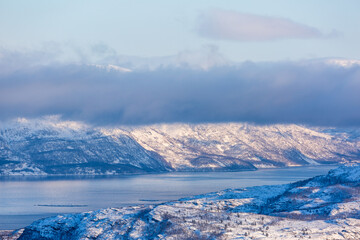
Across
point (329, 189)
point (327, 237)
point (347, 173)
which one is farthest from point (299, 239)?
point (347, 173)

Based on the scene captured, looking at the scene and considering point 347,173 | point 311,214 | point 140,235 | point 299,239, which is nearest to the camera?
point 299,239

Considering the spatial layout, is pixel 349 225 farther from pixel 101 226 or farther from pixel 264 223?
pixel 101 226

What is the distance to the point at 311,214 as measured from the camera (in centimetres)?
13038

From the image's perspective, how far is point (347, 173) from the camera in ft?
577

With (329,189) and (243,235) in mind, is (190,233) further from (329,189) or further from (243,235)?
(329,189)

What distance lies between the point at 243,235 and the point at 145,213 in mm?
21059

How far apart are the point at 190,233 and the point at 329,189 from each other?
6500 centimetres

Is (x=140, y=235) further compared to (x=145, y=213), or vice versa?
(x=145, y=213)

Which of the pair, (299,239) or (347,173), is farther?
(347,173)

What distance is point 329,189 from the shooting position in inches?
6230

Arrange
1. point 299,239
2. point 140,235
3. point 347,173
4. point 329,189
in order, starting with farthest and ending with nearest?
point 347,173 → point 329,189 → point 140,235 → point 299,239

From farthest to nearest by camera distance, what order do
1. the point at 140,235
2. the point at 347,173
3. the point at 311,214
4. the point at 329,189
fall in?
1. the point at 347,173
2. the point at 329,189
3. the point at 311,214
4. the point at 140,235

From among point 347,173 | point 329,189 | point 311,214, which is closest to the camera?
point 311,214

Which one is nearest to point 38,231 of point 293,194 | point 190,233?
point 190,233
